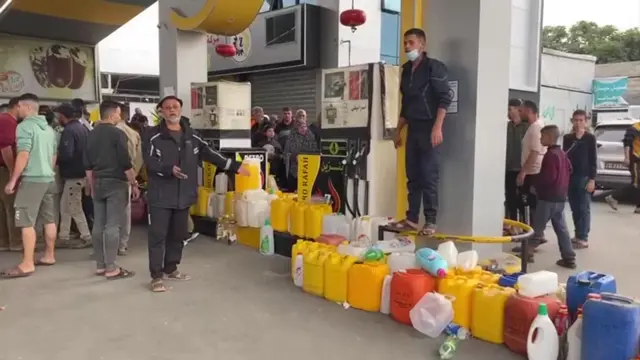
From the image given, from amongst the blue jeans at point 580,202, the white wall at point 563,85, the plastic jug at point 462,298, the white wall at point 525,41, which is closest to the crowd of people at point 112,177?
the plastic jug at point 462,298

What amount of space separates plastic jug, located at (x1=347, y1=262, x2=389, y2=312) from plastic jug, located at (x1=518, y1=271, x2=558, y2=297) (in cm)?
112

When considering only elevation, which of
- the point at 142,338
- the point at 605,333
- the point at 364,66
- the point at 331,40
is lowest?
the point at 142,338

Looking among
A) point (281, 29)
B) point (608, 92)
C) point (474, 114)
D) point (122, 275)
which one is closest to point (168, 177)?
point (122, 275)

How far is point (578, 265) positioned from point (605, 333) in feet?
10.6

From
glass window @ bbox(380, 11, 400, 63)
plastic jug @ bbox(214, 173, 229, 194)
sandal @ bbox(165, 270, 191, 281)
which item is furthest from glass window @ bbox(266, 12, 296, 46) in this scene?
sandal @ bbox(165, 270, 191, 281)

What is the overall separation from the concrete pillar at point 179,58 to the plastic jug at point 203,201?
1.35 m

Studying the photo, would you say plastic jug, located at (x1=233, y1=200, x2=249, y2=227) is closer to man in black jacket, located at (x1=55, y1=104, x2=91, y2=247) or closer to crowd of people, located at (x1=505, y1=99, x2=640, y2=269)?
man in black jacket, located at (x1=55, y1=104, x2=91, y2=247)

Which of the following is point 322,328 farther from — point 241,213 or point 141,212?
point 141,212

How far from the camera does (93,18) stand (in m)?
11.3

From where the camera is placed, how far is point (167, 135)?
515cm

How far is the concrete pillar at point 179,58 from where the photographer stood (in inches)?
338

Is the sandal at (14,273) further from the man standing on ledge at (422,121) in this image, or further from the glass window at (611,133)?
the glass window at (611,133)

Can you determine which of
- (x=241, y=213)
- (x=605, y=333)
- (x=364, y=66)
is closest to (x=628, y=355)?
(x=605, y=333)

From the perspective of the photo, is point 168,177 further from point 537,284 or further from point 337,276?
point 537,284
